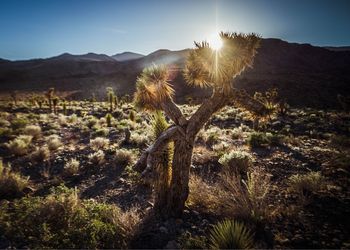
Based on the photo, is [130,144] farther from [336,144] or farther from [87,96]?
[87,96]

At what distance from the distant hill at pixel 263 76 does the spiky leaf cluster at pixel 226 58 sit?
31499 mm

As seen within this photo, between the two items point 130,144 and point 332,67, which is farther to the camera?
point 332,67

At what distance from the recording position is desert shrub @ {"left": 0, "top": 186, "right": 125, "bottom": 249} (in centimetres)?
486

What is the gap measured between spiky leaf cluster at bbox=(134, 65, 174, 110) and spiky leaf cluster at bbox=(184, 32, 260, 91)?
35.7 inches

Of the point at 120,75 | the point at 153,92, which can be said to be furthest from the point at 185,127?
the point at 120,75

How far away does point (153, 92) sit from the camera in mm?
6172

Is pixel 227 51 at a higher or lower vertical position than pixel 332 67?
lower

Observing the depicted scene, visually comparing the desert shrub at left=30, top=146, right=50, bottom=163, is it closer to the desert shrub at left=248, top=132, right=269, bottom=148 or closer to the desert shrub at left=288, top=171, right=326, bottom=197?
the desert shrub at left=248, top=132, right=269, bottom=148

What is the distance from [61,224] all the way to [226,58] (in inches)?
199

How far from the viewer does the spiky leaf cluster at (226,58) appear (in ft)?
18.2

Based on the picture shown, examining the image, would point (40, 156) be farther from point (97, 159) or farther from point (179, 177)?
point (179, 177)

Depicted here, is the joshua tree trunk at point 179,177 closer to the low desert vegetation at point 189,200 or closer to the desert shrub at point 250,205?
the low desert vegetation at point 189,200

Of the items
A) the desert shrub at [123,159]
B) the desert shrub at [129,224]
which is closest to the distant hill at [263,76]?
the desert shrub at [123,159]

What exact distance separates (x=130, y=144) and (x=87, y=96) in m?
55.8
